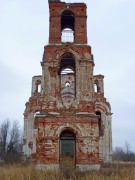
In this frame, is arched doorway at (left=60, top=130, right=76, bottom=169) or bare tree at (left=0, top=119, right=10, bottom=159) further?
bare tree at (left=0, top=119, right=10, bottom=159)

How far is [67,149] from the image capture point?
561 inches

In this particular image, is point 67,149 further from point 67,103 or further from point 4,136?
point 4,136

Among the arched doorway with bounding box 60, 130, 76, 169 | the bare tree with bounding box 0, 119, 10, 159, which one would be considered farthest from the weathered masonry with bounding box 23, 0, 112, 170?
the bare tree with bounding box 0, 119, 10, 159

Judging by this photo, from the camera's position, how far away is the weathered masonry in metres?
12.2

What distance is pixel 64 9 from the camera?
14.4 meters

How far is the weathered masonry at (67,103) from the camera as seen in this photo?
12219 mm

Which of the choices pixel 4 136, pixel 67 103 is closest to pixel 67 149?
pixel 67 103

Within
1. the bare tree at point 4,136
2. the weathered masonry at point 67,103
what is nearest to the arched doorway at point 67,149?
the weathered masonry at point 67,103

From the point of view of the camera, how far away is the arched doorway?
12.9 m

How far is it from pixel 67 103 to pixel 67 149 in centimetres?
247

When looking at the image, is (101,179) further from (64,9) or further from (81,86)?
(64,9)

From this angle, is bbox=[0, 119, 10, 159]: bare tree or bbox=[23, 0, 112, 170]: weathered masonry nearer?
bbox=[23, 0, 112, 170]: weathered masonry

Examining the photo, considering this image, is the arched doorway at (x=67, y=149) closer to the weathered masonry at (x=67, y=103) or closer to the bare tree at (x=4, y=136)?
the weathered masonry at (x=67, y=103)

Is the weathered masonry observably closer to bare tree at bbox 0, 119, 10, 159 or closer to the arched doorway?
the arched doorway
